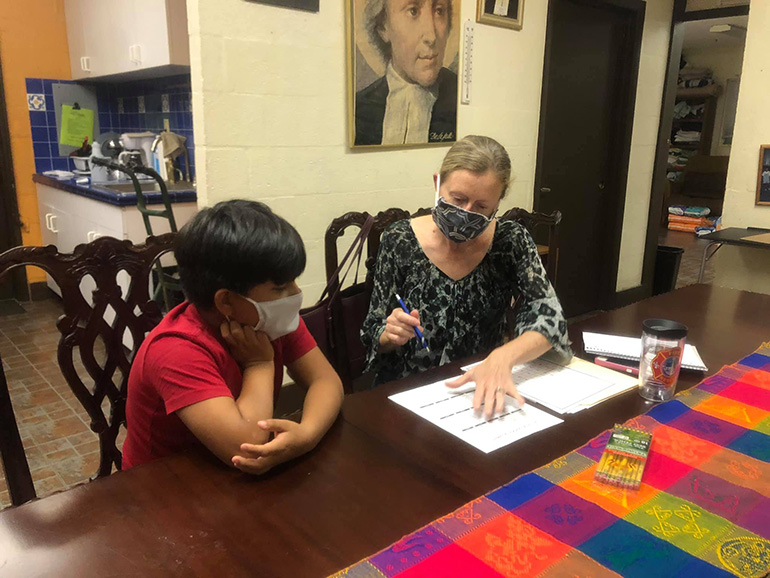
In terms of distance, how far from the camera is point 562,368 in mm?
1360

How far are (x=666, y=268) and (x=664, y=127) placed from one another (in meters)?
0.96

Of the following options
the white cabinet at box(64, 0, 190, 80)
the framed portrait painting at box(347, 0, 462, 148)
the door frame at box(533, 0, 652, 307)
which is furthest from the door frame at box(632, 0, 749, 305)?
the white cabinet at box(64, 0, 190, 80)

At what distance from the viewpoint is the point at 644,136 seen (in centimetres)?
405

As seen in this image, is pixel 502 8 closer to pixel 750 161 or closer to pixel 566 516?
A: pixel 750 161

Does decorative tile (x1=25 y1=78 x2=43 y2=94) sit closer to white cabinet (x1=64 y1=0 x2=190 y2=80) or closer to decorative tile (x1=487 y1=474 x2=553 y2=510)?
white cabinet (x1=64 y1=0 x2=190 y2=80)

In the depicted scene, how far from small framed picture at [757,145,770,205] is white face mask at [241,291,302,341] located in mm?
3262

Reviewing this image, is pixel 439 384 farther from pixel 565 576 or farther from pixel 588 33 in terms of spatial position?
pixel 588 33

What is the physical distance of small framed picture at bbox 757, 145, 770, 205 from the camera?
333 cm

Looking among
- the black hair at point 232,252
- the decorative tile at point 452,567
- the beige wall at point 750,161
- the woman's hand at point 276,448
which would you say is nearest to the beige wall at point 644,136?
the beige wall at point 750,161

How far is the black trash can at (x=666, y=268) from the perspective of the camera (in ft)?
13.6

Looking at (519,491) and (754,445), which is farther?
(754,445)

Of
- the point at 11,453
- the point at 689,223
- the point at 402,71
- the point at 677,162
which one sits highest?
the point at 402,71

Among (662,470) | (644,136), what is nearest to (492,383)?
(662,470)

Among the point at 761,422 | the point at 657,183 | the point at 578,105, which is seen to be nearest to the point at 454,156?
the point at 761,422
